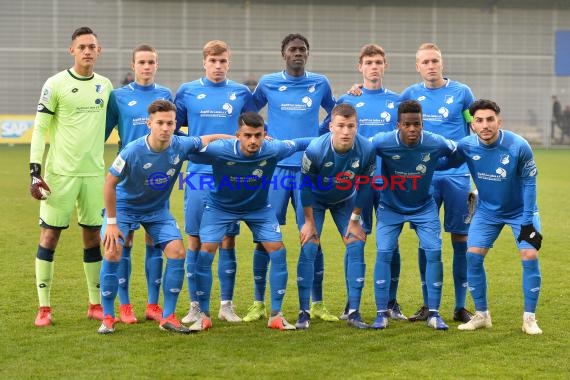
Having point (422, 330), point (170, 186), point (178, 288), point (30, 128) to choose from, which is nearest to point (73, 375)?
point (178, 288)

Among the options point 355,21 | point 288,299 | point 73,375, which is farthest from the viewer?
point 355,21

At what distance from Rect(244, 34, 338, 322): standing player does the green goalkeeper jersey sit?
1349mm

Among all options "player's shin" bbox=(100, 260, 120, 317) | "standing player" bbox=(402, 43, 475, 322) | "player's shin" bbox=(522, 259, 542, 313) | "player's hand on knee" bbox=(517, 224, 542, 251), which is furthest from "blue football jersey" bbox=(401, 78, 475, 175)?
"player's shin" bbox=(100, 260, 120, 317)

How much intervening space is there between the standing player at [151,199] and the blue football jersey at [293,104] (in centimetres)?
74

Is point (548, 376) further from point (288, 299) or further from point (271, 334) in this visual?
point (288, 299)

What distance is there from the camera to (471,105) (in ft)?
22.4

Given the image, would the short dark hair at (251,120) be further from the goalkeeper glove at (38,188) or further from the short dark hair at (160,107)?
the goalkeeper glove at (38,188)

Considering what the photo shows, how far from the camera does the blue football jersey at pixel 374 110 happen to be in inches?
291

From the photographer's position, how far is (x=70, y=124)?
6.99 meters

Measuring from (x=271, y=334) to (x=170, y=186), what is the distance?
131cm

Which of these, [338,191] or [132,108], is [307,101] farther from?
[132,108]

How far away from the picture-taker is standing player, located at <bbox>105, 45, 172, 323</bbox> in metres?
7.01

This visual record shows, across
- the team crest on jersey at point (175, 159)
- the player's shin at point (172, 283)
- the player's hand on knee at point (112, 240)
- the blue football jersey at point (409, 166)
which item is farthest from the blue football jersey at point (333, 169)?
the player's hand on knee at point (112, 240)

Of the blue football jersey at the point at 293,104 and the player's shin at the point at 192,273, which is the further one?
the blue football jersey at the point at 293,104
